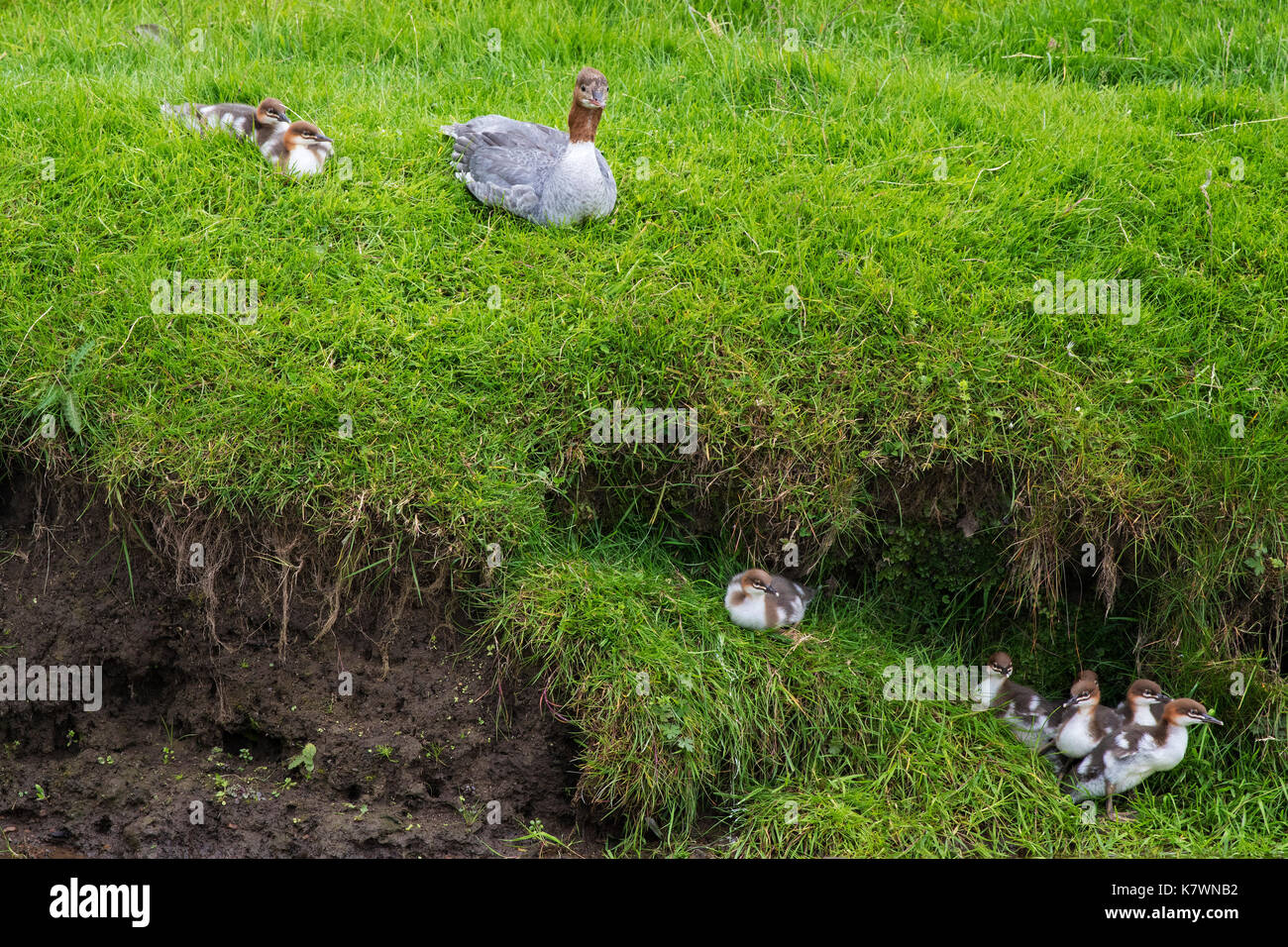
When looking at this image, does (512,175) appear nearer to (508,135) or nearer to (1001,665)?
(508,135)

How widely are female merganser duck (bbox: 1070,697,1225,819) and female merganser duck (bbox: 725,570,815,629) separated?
4.24 feet

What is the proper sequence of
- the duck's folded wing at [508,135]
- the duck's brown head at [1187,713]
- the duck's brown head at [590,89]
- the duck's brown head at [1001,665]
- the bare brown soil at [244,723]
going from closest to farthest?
the bare brown soil at [244,723], the duck's brown head at [1187,713], the duck's brown head at [1001,665], the duck's brown head at [590,89], the duck's folded wing at [508,135]

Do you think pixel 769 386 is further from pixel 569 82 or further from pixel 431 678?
pixel 569 82

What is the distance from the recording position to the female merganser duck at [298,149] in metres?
5.41

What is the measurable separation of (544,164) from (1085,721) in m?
3.28

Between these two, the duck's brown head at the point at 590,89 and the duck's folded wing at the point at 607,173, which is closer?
the duck's brown head at the point at 590,89

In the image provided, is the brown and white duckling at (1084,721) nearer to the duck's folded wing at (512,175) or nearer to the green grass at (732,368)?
the green grass at (732,368)

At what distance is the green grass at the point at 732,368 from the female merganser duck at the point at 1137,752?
18 cm

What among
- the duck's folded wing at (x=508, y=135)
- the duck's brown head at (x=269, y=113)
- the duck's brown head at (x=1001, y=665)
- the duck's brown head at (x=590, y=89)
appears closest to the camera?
the duck's brown head at (x=1001, y=665)

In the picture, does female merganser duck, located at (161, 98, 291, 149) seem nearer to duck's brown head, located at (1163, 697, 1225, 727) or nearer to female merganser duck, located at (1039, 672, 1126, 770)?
female merganser duck, located at (1039, 672, 1126, 770)

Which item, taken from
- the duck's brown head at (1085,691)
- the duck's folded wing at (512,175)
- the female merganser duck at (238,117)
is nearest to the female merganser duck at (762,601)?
the duck's brown head at (1085,691)

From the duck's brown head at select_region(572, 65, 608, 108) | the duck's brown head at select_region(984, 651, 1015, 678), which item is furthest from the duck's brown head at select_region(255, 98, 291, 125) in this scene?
the duck's brown head at select_region(984, 651, 1015, 678)

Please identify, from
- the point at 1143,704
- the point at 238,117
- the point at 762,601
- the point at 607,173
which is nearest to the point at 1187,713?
the point at 1143,704

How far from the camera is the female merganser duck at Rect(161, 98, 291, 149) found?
5.49 meters
